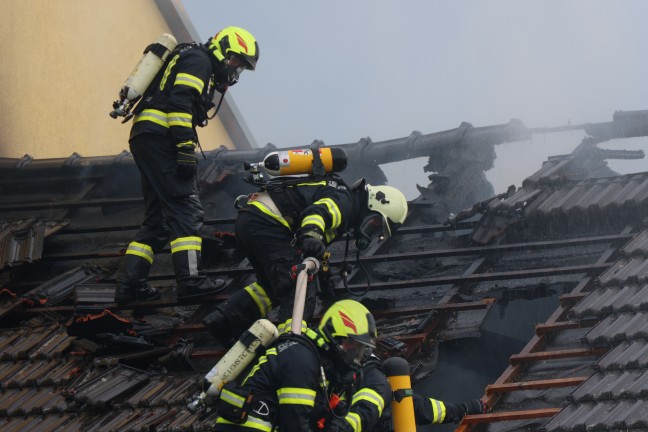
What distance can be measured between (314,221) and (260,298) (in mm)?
849

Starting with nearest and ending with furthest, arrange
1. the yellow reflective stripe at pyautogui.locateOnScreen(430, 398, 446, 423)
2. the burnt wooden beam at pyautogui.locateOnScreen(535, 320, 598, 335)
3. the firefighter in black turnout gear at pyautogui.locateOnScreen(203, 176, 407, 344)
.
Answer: the yellow reflective stripe at pyautogui.locateOnScreen(430, 398, 446, 423) < the burnt wooden beam at pyautogui.locateOnScreen(535, 320, 598, 335) < the firefighter in black turnout gear at pyautogui.locateOnScreen(203, 176, 407, 344)

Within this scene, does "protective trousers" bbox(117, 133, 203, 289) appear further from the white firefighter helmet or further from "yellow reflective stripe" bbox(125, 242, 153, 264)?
the white firefighter helmet

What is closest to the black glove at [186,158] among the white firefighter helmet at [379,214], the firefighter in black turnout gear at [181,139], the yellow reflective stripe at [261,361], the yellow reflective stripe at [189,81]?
the firefighter in black turnout gear at [181,139]

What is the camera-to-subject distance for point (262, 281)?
25.7 feet

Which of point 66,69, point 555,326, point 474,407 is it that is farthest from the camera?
point 66,69

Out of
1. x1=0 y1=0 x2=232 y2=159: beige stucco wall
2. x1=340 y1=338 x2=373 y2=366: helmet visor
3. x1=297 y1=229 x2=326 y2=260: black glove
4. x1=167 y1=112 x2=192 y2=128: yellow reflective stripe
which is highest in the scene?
x1=0 y1=0 x2=232 y2=159: beige stucco wall

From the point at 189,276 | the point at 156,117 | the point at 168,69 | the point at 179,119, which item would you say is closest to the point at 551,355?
the point at 189,276

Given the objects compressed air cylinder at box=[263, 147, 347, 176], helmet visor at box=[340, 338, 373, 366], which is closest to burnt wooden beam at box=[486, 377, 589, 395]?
helmet visor at box=[340, 338, 373, 366]

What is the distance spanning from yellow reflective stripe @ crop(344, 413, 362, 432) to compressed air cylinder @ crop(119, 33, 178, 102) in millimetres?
3232

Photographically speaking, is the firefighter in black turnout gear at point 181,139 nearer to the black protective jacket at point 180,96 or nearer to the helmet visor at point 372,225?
the black protective jacket at point 180,96

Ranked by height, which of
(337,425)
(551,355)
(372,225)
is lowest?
(337,425)

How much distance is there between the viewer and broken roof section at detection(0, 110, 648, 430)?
7.36m

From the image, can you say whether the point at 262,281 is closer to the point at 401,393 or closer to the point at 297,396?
the point at 401,393

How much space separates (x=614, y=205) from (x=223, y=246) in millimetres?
3079
